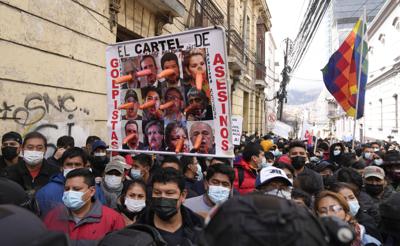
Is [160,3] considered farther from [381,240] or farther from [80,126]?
[381,240]

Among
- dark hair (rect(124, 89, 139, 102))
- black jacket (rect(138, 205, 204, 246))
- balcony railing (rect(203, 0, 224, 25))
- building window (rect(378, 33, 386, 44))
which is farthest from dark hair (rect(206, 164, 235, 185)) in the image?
building window (rect(378, 33, 386, 44))

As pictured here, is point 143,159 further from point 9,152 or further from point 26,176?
point 9,152

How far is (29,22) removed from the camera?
4.82m

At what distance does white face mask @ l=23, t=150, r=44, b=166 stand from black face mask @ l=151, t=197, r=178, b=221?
182 cm

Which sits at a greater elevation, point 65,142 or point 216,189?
point 65,142

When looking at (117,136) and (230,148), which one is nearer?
(230,148)

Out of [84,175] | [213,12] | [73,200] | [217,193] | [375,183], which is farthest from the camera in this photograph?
[213,12]

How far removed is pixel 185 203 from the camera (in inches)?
126

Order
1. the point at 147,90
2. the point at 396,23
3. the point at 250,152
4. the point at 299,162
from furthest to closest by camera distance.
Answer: the point at 396,23, the point at 299,162, the point at 250,152, the point at 147,90

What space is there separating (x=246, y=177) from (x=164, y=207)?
1971mm

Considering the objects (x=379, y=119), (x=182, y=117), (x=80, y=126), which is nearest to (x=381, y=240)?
(x=182, y=117)

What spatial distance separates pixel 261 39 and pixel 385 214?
22112 mm

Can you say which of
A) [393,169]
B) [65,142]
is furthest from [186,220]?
[393,169]

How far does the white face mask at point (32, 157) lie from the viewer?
374 cm
